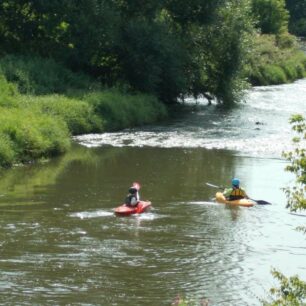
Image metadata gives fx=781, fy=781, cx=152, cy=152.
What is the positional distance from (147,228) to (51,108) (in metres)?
14.4

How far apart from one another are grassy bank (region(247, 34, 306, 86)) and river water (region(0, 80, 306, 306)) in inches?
957

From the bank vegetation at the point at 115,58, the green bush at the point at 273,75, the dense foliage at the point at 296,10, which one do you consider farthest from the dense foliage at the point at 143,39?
the dense foliage at the point at 296,10

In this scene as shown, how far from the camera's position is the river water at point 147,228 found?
13.1m

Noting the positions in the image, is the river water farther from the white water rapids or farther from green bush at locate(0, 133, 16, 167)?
green bush at locate(0, 133, 16, 167)

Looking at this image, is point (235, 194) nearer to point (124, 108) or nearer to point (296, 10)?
point (124, 108)

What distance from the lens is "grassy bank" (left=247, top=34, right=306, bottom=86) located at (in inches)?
2132

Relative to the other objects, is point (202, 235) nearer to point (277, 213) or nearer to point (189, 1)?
point (277, 213)

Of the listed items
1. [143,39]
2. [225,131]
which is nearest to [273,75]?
[143,39]

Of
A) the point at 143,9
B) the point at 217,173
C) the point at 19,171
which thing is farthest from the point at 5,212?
the point at 143,9

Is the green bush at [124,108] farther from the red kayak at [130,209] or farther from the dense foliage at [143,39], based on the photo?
the red kayak at [130,209]

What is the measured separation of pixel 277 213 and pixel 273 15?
5306 centimetres

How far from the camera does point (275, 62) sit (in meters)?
59.6

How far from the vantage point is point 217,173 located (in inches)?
976

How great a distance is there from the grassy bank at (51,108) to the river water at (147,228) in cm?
92
